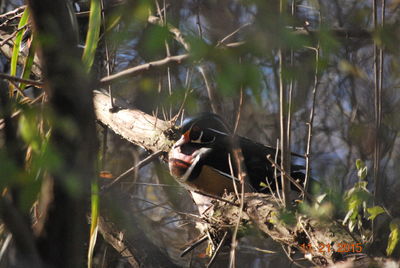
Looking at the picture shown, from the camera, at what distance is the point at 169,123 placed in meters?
2.56

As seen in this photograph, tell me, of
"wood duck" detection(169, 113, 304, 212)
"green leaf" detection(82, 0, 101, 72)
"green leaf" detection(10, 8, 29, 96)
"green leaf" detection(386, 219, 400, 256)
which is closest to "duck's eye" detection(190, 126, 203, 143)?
"wood duck" detection(169, 113, 304, 212)

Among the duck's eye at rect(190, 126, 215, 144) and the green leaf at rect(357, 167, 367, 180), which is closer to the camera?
the green leaf at rect(357, 167, 367, 180)

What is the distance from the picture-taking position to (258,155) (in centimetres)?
257

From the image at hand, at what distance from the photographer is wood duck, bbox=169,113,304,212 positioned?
248 centimetres

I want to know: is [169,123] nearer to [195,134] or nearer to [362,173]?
[195,134]

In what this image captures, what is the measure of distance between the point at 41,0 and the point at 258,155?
69.1 inches

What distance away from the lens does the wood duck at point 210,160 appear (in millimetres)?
2477

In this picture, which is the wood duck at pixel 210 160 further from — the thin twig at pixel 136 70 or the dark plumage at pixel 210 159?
the thin twig at pixel 136 70

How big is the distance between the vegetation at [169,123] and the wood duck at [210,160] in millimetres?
95

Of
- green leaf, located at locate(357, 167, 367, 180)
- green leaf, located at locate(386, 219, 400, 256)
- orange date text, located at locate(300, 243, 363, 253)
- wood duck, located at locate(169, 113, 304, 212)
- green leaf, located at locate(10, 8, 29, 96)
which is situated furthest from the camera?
wood duck, located at locate(169, 113, 304, 212)

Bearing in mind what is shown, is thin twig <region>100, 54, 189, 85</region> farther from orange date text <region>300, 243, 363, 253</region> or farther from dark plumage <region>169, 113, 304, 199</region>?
dark plumage <region>169, 113, 304, 199</region>

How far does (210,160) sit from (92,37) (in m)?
1.16

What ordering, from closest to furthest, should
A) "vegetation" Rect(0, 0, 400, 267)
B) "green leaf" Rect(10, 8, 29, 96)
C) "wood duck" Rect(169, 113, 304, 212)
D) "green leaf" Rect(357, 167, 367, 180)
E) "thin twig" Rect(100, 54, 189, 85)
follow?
"vegetation" Rect(0, 0, 400, 267), "thin twig" Rect(100, 54, 189, 85), "green leaf" Rect(357, 167, 367, 180), "green leaf" Rect(10, 8, 29, 96), "wood duck" Rect(169, 113, 304, 212)

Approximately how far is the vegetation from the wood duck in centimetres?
9
